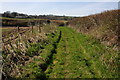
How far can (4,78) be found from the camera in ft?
23.8

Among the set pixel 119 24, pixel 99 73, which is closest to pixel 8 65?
pixel 99 73

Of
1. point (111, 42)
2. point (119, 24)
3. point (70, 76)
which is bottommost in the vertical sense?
point (70, 76)

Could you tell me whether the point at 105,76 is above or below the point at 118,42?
below

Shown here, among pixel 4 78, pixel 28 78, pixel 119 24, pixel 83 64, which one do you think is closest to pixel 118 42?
pixel 119 24

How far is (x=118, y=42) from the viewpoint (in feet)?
37.1

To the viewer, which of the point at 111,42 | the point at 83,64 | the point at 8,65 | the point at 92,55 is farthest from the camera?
the point at 111,42

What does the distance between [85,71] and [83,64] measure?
1.14 metres

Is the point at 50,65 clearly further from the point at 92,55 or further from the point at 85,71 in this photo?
the point at 92,55

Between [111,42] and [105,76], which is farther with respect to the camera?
[111,42]

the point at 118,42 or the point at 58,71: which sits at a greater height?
the point at 118,42

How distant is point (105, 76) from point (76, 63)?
2.74 m

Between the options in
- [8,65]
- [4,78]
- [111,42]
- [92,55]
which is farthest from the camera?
[111,42]

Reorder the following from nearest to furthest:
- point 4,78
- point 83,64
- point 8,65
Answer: point 4,78 → point 8,65 → point 83,64

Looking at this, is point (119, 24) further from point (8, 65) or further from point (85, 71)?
point (8, 65)
